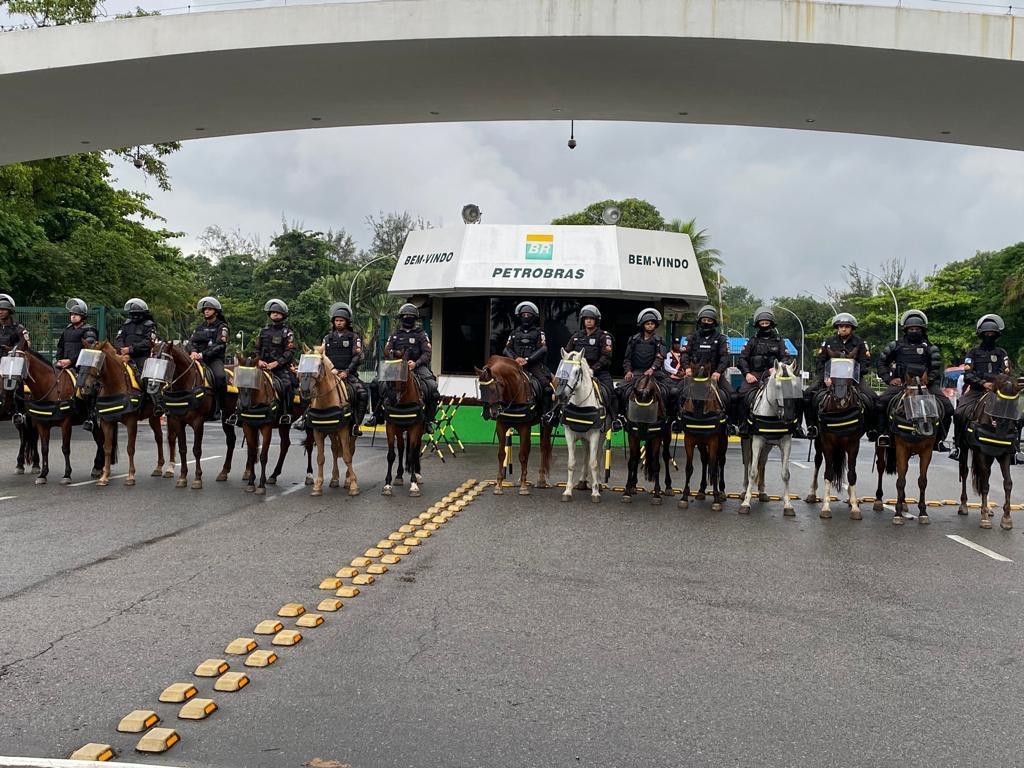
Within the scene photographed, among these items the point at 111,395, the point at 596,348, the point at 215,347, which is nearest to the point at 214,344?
the point at 215,347

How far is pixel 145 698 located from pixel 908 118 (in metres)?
21.2

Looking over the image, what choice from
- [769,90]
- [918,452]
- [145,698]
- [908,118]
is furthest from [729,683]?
Answer: [908,118]

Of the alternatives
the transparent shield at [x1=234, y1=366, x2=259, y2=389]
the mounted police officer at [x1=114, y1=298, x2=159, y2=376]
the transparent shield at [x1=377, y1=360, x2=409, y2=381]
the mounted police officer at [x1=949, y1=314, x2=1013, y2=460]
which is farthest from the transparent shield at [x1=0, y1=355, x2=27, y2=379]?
the mounted police officer at [x1=949, y1=314, x2=1013, y2=460]

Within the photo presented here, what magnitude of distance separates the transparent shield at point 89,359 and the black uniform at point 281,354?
6.65ft

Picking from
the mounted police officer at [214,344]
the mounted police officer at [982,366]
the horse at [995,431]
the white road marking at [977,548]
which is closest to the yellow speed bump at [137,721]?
the white road marking at [977,548]

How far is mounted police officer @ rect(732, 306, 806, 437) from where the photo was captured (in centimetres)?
1173

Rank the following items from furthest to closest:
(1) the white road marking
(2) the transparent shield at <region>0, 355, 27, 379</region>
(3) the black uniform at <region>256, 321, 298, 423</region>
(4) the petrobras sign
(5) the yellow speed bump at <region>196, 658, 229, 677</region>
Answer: (4) the petrobras sign < (3) the black uniform at <region>256, 321, 298, 423</region> < (2) the transparent shield at <region>0, 355, 27, 379</region> < (1) the white road marking < (5) the yellow speed bump at <region>196, 658, 229, 677</region>

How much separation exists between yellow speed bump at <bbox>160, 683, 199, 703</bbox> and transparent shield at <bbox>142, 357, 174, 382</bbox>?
7.88 m

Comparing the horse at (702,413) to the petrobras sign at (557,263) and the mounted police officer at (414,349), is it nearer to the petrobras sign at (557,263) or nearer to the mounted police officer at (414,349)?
the mounted police officer at (414,349)

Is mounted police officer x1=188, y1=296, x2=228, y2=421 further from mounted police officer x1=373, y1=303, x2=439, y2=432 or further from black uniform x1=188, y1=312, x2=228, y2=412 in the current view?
mounted police officer x1=373, y1=303, x2=439, y2=432

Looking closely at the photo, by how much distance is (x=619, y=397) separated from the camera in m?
12.4

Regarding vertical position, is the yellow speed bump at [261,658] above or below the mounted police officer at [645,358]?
below

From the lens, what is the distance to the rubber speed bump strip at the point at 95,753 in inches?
155

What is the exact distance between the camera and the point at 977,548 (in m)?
9.23
